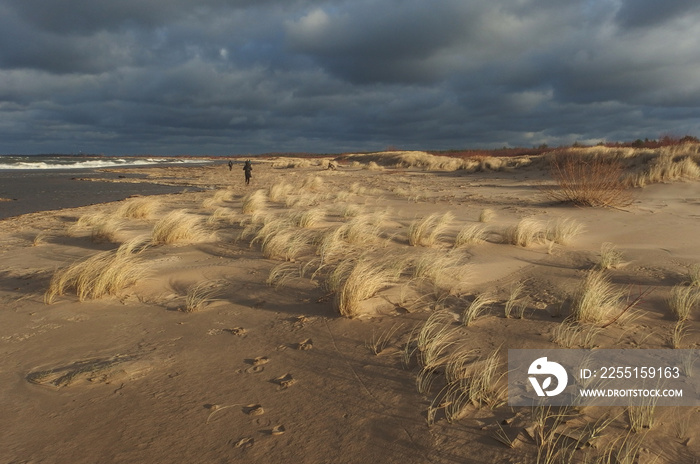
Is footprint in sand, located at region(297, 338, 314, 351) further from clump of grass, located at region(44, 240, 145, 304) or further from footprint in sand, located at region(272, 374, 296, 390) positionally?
clump of grass, located at region(44, 240, 145, 304)

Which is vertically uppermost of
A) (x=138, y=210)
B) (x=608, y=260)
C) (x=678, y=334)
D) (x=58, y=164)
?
(x=58, y=164)

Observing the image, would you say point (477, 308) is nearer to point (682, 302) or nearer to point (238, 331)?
point (682, 302)

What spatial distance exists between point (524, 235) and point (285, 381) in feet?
17.6

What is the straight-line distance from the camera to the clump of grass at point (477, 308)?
163 inches

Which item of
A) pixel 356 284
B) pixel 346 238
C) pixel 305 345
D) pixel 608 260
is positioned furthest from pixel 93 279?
pixel 608 260

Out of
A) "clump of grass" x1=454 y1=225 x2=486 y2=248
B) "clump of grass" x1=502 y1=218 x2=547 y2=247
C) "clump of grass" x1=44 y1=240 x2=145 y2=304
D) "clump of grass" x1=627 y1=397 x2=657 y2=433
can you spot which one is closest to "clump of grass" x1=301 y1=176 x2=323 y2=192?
"clump of grass" x1=454 y1=225 x2=486 y2=248

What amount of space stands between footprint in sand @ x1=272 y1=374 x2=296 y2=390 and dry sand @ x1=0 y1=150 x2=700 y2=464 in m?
0.01

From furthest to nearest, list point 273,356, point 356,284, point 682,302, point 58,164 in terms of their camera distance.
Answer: point 58,164
point 356,284
point 682,302
point 273,356

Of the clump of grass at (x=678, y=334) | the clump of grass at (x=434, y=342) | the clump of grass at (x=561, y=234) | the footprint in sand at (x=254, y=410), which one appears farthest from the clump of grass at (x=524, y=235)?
the footprint in sand at (x=254, y=410)

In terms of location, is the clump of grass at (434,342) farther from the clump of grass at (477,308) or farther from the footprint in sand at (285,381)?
the footprint in sand at (285,381)

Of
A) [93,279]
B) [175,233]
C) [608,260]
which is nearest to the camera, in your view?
[93,279]

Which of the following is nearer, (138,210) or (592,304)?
(592,304)

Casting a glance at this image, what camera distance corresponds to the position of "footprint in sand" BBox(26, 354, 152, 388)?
11.0ft

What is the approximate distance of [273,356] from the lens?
146 inches
